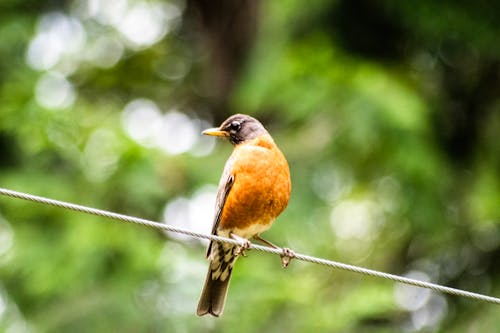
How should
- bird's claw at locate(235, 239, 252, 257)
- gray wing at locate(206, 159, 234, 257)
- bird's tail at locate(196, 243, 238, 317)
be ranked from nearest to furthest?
bird's claw at locate(235, 239, 252, 257) → gray wing at locate(206, 159, 234, 257) → bird's tail at locate(196, 243, 238, 317)

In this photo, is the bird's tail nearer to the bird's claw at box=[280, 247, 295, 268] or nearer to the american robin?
the american robin

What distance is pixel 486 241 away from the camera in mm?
8391

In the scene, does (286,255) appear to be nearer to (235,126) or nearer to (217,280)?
(217,280)

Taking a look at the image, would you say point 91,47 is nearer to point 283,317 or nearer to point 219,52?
point 219,52

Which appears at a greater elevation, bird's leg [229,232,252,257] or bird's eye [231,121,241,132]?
bird's eye [231,121,241,132]

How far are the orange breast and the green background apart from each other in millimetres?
1779

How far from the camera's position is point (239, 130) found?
5.81 m

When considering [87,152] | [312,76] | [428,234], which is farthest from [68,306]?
[428,234]

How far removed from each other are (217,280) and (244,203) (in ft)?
1.88

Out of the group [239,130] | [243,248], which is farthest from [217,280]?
[239,130]

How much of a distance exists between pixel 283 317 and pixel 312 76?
1833 millimetres

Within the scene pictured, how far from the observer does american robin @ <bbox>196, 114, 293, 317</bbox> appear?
5207 millimetres

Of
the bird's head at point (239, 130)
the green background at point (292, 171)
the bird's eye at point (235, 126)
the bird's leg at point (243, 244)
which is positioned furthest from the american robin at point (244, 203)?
the green background at point (292, 171)

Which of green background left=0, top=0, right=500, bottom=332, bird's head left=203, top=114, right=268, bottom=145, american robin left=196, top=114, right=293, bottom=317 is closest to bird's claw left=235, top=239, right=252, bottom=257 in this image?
american robin left=196, top=114, right=293, bottom=317
